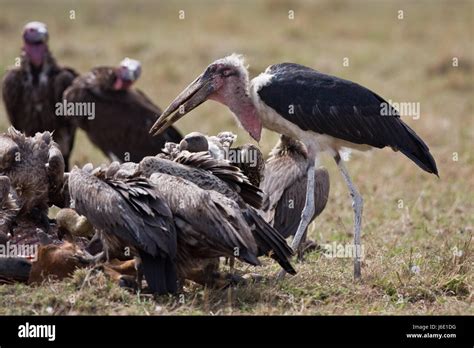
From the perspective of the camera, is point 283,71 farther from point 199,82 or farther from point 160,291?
point 160,291

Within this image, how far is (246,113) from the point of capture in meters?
7.33

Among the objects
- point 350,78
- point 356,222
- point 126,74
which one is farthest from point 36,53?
point 350,78

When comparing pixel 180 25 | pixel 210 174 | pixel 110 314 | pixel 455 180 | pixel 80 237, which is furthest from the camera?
pixel 180 25

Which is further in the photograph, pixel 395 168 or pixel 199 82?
pixel 395 168

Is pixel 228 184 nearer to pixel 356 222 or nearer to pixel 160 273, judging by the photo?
pixel 160 273

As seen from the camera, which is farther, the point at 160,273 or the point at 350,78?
the point at 350,78

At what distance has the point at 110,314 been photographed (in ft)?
19.1

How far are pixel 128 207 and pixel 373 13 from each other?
14.4 m

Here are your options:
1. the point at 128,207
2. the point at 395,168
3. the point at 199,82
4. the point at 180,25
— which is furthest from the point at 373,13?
the point at 128,207

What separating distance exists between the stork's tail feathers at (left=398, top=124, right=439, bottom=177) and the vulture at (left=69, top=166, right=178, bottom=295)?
1862 millimetres

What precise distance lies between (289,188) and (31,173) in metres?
1.95

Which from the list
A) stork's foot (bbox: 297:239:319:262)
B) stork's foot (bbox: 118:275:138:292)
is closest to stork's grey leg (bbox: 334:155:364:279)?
stork's foot (bbox: 297:239:319:262)

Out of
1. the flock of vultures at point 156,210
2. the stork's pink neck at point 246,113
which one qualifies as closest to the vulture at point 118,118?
the flock of vultures at point 156,210
